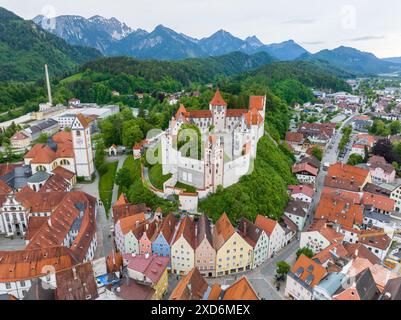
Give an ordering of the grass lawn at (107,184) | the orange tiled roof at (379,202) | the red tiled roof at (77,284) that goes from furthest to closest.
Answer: the grass lawn at (107,184) → the orange tiled roof at (379,202) → the red tiled roof at (77,284)

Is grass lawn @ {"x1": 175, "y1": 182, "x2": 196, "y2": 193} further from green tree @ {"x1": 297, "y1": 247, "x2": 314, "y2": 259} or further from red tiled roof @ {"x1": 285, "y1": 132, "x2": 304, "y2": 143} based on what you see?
red tiled roof @ {"x1": 285, "y1": 132, "x2": 304, "y2": 143}

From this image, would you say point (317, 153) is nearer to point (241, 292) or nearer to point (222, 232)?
point (222, 232)

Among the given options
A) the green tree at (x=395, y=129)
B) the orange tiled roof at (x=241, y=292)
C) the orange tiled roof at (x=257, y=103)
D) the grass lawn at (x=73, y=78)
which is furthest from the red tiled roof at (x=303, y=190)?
the grass lawn at (x=73, y=78)

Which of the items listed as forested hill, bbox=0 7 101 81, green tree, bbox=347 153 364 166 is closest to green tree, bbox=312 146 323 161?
green tree, bbox=347 153 364 166

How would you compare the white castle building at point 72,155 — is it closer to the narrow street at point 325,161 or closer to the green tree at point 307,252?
the green tree at point 307,252
